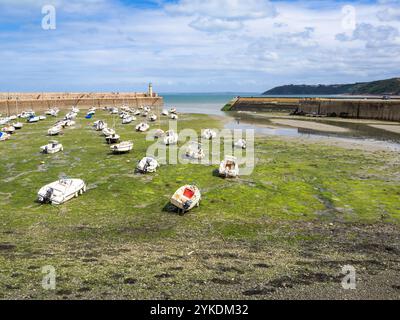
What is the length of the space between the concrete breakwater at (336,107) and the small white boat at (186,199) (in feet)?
193

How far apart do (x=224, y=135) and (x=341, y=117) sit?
3651 cm

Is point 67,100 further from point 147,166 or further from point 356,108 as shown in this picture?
point 147,166

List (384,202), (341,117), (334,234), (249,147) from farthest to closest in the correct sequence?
(341,117)
(249,147)
(384,202)
(334,234)

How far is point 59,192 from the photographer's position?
23.0 m

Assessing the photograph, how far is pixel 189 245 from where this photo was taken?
57.4 feet

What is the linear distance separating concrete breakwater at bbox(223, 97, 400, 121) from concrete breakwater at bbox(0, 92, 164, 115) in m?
34.0

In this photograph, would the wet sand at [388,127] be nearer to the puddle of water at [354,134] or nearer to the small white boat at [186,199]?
the puddle of water at [354,134]

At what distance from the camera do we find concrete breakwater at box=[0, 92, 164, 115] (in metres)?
84.8

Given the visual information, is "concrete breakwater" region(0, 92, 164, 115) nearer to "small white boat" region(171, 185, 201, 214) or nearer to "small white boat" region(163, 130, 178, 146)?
"small white boat" region(163, 130, 178, 146)

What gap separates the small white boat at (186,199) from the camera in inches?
838

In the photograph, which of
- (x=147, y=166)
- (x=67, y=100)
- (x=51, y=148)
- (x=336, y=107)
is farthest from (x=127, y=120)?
(x=336, y=107)

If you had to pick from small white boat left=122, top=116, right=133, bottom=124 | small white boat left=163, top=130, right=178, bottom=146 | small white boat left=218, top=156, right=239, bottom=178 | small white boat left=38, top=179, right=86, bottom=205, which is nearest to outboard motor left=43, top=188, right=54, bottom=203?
small white boat left=38, top=179, right=86, bottom=205

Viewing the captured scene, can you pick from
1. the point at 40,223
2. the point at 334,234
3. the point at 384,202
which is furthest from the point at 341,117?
the point at 40,223
